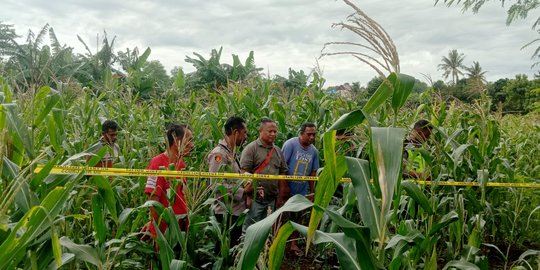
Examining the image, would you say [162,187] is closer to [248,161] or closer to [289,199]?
[248,161]

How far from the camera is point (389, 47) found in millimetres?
1589

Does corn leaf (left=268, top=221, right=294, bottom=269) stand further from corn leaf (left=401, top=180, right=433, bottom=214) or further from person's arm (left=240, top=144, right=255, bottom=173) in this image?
person's arm (left=240, top=144, right=255, bottom=173)

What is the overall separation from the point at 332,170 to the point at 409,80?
44 centimetres

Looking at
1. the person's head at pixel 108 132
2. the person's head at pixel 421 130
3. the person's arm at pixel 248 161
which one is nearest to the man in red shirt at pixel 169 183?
the person's arm at pixel 248 161

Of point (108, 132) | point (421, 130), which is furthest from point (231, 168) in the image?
point (421, 130)

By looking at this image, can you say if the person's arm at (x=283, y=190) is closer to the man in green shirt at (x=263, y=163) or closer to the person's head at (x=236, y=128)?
the man in green shirt at (x=263, y=163)

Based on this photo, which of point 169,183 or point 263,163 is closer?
point 169,183

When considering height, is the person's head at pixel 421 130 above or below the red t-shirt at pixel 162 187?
above

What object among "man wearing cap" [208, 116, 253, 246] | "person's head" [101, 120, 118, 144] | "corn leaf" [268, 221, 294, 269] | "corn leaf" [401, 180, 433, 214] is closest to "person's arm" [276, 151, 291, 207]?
"man wearing cap" [208, 116, 253, 246]

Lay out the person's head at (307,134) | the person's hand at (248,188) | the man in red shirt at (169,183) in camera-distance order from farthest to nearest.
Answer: the person's head at (307,134), the person's hand at (248,188), the man in red shirt at (169,183)

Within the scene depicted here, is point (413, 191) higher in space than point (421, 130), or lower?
lower

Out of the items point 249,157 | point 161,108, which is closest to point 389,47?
point 249,157

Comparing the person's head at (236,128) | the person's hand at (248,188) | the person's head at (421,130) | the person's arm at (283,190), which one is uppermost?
the person's head at (421,130)

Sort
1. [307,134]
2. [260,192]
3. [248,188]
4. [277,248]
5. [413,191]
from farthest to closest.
Answer: 1. [307,134]
2. [260,192]
3. [248,188]
4. [413,191]
5. [277,248]
